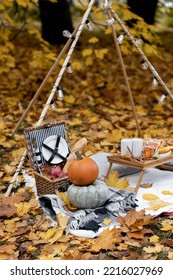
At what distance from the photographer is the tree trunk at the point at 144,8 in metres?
10.0

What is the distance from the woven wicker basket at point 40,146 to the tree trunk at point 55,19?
5.10 meters

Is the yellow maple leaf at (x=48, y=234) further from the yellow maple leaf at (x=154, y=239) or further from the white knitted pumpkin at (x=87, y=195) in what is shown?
the yellow maple leaf at (x=154, y=239)

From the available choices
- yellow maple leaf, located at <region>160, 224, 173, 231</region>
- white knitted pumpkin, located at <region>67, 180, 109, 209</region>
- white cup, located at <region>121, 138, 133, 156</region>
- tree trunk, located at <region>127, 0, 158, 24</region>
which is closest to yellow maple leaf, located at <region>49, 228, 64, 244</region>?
white knitted pumpkin, located at <region>67, 180, 109, 209</region>

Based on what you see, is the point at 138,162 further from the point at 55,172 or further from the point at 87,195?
the point at 55,172

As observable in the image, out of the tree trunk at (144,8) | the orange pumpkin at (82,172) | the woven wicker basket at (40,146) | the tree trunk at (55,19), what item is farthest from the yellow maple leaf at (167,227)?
the tree trunk at (144,8)

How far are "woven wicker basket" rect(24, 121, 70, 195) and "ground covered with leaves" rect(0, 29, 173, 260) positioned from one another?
0.16m

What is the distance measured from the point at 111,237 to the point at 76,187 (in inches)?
20.8

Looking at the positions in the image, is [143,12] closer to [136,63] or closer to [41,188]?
[136,63]

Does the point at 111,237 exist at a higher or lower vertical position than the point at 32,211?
higher

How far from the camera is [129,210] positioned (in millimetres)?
3947

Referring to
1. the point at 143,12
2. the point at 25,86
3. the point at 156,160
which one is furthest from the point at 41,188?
the point at 143,12

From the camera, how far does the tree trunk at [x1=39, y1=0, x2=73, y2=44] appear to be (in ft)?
31.1

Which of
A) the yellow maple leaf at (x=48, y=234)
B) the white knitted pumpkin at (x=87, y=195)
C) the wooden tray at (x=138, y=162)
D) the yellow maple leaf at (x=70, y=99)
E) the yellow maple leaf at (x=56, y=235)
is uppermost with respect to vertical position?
the wooden tray at (x=138, y=162)

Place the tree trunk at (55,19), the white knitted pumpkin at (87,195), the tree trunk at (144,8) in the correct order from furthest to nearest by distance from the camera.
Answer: the tree trunk at (144,8) → the tree trunk at (55,19) → the white knitted pumpkin at (87,195)
